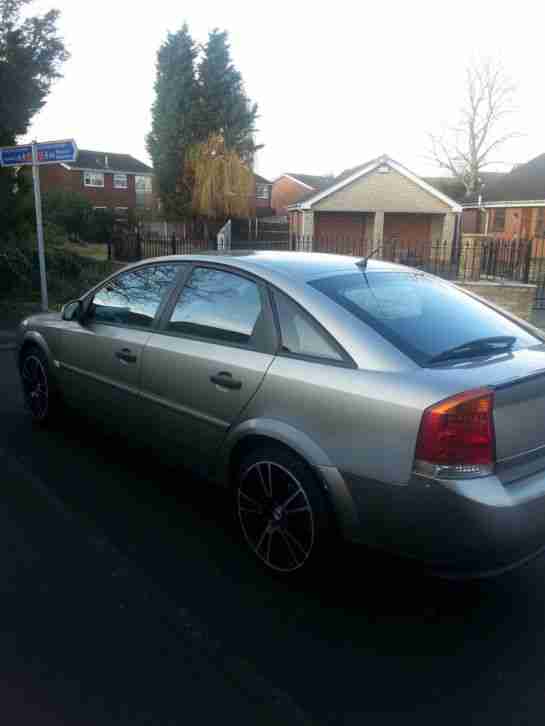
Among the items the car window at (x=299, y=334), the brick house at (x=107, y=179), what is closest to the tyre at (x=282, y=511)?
the car window at (x=299, y=334)

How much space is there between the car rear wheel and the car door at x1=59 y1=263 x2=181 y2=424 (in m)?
0.33

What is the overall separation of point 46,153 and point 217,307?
6240mm

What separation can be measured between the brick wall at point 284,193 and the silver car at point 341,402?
47.4 metres

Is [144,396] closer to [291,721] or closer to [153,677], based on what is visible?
[153,677]

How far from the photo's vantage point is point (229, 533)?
3.71 metres

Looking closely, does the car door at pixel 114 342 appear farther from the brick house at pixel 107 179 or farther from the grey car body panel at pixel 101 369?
the brick house at pixel 107 179

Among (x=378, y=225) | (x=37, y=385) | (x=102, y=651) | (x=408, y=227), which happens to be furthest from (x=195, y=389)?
(x=408, y=227)

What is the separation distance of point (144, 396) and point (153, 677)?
1.85 meters

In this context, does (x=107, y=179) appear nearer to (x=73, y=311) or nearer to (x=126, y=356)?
(x=73, y=311)

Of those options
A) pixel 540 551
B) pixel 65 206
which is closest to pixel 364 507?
pixel 540 551

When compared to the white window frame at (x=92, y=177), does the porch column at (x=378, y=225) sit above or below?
below

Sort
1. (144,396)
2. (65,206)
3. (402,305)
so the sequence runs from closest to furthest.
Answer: (402,305) → (144,396) → (65,206)

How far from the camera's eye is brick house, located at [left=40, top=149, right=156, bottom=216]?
5112cm

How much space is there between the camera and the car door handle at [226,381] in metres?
3.29
